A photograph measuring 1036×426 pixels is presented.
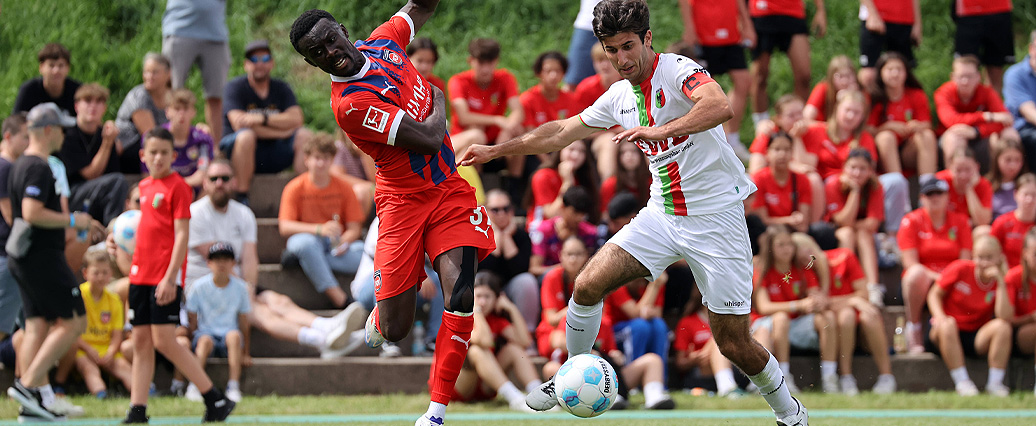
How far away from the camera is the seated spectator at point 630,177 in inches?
404

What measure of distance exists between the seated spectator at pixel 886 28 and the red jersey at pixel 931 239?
2.25 meters

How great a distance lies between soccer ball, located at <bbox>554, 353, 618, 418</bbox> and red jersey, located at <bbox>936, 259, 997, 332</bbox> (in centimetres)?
470

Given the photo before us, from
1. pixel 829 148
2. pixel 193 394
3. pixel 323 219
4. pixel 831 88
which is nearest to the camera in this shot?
pixel 193 394

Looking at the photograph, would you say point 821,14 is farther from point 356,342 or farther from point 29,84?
point 29,84

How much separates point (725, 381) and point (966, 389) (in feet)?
6.53

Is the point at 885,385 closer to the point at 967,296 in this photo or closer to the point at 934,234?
the point at 967,296

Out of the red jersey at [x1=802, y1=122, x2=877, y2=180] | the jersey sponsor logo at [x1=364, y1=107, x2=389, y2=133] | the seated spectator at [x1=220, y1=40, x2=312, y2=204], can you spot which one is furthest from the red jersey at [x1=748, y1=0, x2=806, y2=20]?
the jersey sponsor logo at [x1=364, y1=107, x2=389, y2=133]

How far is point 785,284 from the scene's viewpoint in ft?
31.0

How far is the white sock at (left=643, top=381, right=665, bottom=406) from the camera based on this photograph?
8.63 m

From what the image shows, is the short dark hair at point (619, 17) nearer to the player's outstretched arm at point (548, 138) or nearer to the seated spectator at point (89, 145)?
the player's outstretched arm at point (548, 138)

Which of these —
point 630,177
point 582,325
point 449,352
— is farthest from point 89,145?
point 582,325

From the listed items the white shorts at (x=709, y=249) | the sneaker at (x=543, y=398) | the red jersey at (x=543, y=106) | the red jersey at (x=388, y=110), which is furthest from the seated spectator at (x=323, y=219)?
the white shorts at (x=709, y=249)

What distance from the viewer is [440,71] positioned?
14.9m

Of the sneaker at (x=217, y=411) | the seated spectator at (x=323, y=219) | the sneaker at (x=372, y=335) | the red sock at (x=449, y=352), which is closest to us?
the red sock at (x=449, y=352)
